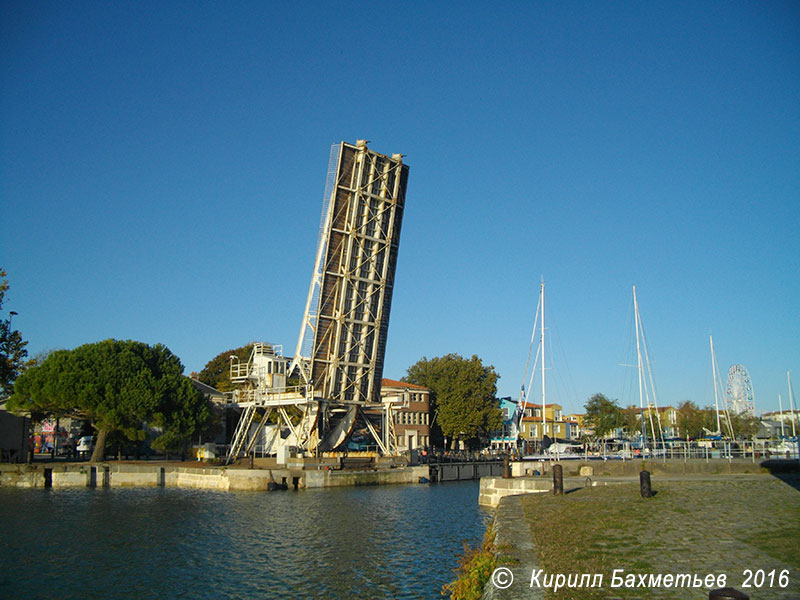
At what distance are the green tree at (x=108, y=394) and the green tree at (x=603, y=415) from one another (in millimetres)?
46349

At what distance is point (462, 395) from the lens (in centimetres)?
6962

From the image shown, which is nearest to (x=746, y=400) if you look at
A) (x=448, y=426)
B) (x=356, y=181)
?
(x=448, y=426)

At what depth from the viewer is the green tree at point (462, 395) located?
226 feet

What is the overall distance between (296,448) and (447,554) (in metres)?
27.7

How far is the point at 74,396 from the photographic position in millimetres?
42781

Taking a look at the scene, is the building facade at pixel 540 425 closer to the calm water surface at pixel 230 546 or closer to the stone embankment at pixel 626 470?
the stone embankment at pixel 626 470

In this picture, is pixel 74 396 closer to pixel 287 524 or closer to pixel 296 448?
pixel 296 448

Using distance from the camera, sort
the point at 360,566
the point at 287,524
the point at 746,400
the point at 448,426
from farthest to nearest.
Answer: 1. the point at 448,426
2. the point at 746,400
3. the point at 287,524
4. the point at 360,566

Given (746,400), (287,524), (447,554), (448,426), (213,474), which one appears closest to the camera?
(447,554)

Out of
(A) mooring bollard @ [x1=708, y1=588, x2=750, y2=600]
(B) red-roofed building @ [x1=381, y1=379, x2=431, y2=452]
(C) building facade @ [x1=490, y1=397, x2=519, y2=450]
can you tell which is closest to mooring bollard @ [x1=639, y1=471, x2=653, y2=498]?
(A) mooring bollard @ [x1=708, y1=588, x2=750, y2=600]

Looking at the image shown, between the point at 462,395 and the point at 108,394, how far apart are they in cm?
3654

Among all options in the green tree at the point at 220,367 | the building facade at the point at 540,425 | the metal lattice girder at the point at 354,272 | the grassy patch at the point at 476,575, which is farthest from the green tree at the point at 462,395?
the grassy patch at the point at 476,575

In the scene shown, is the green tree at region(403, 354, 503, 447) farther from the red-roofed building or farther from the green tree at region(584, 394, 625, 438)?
the green tree at region(584, 394, 625, 438)

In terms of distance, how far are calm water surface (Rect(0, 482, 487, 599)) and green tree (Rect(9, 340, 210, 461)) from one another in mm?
10853
